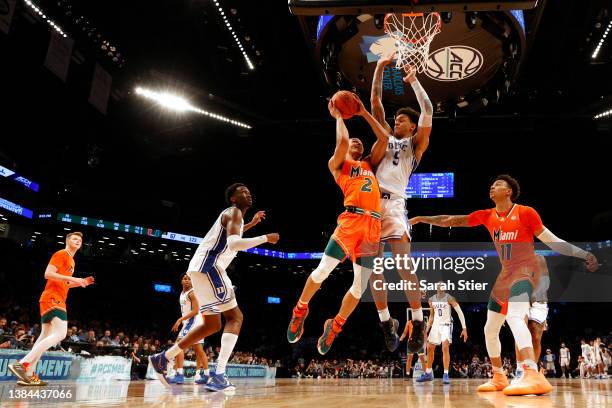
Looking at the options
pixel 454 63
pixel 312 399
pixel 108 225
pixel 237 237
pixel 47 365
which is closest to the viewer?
pixel 312 399

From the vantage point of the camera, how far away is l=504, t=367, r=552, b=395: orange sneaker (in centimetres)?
416

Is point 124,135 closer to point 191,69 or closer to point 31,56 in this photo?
point 191,69

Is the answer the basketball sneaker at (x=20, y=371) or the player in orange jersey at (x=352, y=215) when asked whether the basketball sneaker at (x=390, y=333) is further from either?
the basketball sneaker at (x=20, y=371)

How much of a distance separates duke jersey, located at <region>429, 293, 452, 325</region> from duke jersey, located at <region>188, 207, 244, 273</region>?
19.8 ft

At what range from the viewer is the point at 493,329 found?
4.82m

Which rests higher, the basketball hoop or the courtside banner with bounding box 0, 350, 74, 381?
the basketball hoop

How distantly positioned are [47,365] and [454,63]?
7925mm

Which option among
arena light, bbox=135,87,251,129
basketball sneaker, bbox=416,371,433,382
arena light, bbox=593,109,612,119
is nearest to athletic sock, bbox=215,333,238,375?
basketball sneaker, bbox=416,371,433,382

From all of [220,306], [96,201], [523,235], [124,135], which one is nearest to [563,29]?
[523,235]

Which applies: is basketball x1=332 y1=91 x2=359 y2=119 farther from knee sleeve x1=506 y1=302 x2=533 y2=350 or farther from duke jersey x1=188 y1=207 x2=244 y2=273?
knee sleeve x1=506 y1=302 x2=533 y2=350

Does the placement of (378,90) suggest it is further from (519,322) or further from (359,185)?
(519,322)

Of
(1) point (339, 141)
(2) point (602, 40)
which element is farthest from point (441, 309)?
(2) point (602, 40)

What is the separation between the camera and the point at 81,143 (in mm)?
18422

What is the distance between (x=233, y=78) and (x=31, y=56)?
5567 mm
